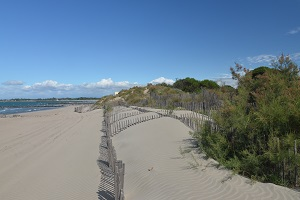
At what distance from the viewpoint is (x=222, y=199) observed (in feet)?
22.3

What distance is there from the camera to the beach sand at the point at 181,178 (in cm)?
697

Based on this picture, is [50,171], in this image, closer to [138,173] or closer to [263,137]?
[138,173]

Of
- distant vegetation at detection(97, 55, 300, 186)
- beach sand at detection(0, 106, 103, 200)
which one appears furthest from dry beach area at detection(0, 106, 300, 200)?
distant vegetation at detection(97, 55, 300, 186)

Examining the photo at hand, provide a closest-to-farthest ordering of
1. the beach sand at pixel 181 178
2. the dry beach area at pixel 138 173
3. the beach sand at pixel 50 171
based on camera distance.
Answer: the beach sand at pixel 181 178, the dry beach area at pixel 138 173, the beach sand at pixel 50 171

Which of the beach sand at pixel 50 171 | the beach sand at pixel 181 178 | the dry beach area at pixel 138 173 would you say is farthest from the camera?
the beach sand at pixel 50 171

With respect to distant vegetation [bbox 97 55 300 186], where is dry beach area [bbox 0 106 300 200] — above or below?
below

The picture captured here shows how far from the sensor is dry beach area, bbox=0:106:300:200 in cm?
735

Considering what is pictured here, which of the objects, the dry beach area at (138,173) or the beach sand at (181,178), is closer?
the beach sand at (181,178)

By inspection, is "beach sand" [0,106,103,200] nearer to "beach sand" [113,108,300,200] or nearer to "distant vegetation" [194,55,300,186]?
"beach sand" [113,108,300,200]

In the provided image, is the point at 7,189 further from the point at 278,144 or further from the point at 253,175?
the point at 278,144

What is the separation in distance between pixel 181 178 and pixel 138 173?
6.49ft

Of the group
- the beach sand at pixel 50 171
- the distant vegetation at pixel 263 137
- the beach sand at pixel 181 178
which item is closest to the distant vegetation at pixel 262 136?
the distant vegetation at pixel 263 137

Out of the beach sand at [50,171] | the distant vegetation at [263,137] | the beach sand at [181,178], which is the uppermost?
the distant vegetation at [263,137]

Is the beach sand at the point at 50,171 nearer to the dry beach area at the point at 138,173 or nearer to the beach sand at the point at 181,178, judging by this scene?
the dry beach area at the point at 138,173
